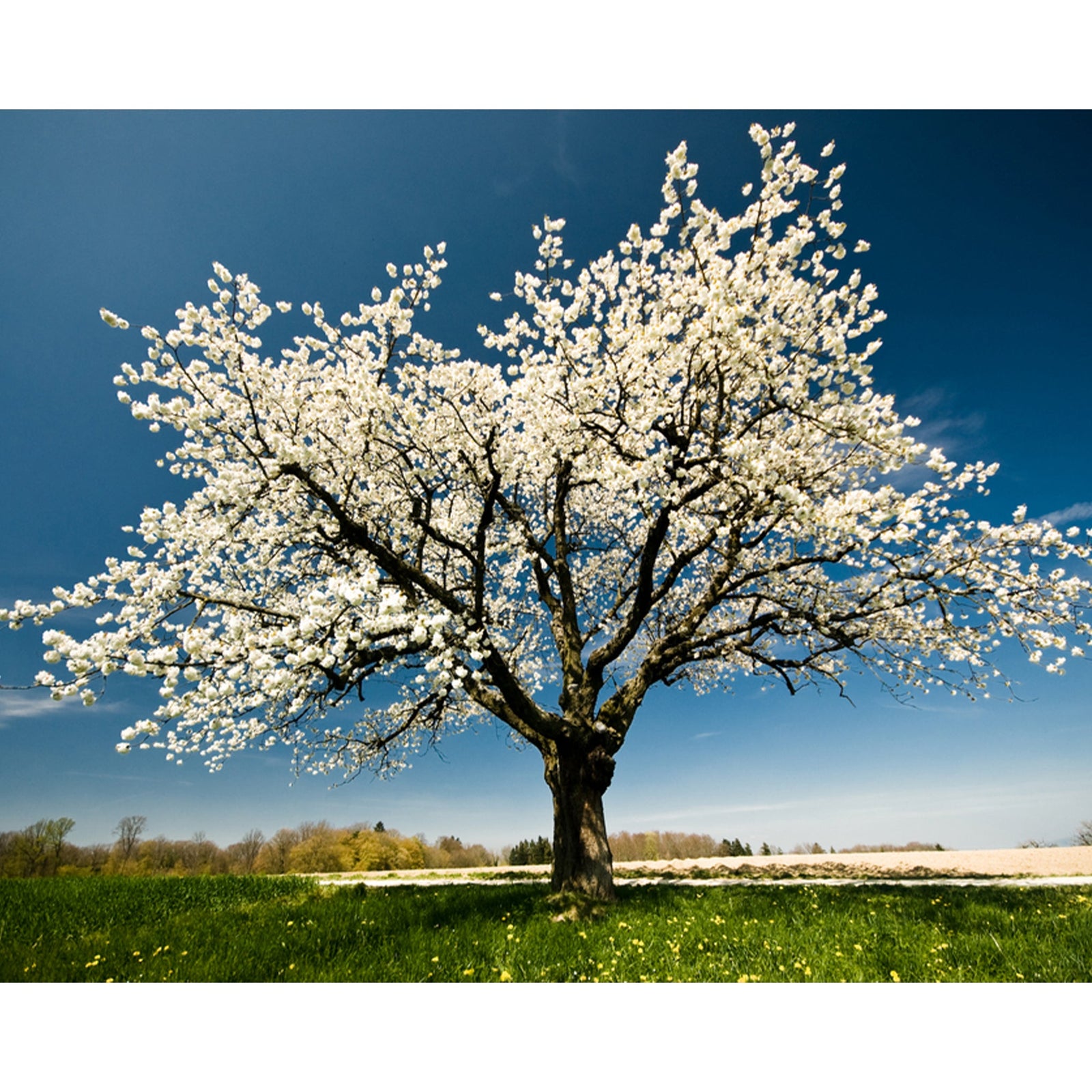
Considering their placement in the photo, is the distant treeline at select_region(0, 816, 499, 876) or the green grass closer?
the green grass

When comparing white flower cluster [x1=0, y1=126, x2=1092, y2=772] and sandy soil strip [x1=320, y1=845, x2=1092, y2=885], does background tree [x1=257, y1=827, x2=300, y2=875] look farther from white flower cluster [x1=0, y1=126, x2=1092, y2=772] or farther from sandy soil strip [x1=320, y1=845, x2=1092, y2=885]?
white flower cluster [x1=0, y1=126, x2=1092, y2=772]

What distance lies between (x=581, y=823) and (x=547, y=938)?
3.19 m

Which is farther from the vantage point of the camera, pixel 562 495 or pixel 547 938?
pixel 562 495

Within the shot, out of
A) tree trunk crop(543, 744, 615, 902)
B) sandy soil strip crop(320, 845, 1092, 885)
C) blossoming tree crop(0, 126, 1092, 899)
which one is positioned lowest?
sandy soil strip crop(320, 845, 1092, 885)

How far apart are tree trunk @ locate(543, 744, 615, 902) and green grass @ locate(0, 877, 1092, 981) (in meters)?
0.58

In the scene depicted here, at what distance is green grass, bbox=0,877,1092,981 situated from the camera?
203 inches

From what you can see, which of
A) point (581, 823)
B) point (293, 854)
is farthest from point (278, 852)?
point (581, 823)

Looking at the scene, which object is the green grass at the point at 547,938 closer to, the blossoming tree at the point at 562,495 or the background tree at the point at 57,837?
the blossoming tree at the point at 562,495

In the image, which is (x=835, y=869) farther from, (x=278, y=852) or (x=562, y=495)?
(x=278, y=852)

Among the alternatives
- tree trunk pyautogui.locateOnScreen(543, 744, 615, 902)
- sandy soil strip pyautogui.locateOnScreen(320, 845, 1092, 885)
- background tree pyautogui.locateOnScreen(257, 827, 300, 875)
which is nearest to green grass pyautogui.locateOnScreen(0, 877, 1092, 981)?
tree trunk pyautogui.locateOnScreen(543, 744, 615, 902)

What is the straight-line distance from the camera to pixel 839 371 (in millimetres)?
7648

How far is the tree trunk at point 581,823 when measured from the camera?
9023 millimetres

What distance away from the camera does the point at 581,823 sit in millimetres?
9281

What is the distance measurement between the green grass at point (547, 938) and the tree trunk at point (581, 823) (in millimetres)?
582
